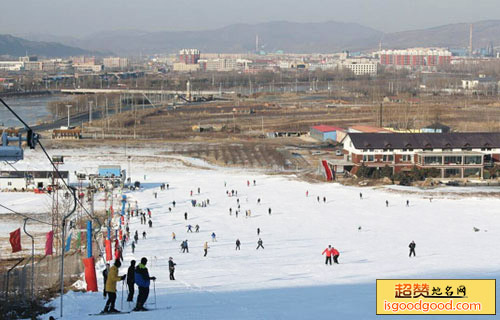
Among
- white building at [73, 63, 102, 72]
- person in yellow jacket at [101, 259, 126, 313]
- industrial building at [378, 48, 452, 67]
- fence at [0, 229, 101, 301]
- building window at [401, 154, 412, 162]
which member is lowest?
building window at [401, 154, 412, 162]

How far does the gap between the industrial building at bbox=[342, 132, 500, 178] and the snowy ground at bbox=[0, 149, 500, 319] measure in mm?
3284

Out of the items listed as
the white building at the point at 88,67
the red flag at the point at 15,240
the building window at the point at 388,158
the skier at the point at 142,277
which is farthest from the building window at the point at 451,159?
the white building at the point at 88,67

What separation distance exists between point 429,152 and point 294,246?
1404 cm

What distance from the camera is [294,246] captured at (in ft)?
51.1

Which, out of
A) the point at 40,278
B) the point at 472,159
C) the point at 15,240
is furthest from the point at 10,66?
the point at 40,278

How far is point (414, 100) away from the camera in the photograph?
2689 inches

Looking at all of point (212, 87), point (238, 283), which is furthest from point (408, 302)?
point (212, 87)

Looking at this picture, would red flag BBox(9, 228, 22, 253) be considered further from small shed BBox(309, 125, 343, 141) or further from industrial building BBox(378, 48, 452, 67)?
industrial building BBox(378, 48, 452, 67)

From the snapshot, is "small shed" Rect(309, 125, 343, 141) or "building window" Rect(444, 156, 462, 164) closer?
"building window" Rect(444, 156, 462, 164)

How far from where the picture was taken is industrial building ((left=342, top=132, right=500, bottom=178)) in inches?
1096

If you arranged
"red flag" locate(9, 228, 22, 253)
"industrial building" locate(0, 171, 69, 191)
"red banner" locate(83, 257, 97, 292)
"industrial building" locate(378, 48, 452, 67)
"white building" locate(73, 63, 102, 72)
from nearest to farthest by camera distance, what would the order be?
"red banner" locate(83, 257, 97, 292), "red flag" locate(9, 228, 22, 253), "industrial building" locate(0, 171, 69, 191), "white building" locate(73, 63, 102, 72), "industrial building" locate(378, 48, 452, 67)

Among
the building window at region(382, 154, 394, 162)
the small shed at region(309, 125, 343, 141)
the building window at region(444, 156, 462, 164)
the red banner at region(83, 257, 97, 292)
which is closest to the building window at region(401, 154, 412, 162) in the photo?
the building window at region(382, 154, 394, 162)

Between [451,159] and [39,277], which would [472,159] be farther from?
[39,277]

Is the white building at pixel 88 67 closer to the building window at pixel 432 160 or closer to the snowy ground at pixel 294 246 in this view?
the snowy ground at pixel 294 246
